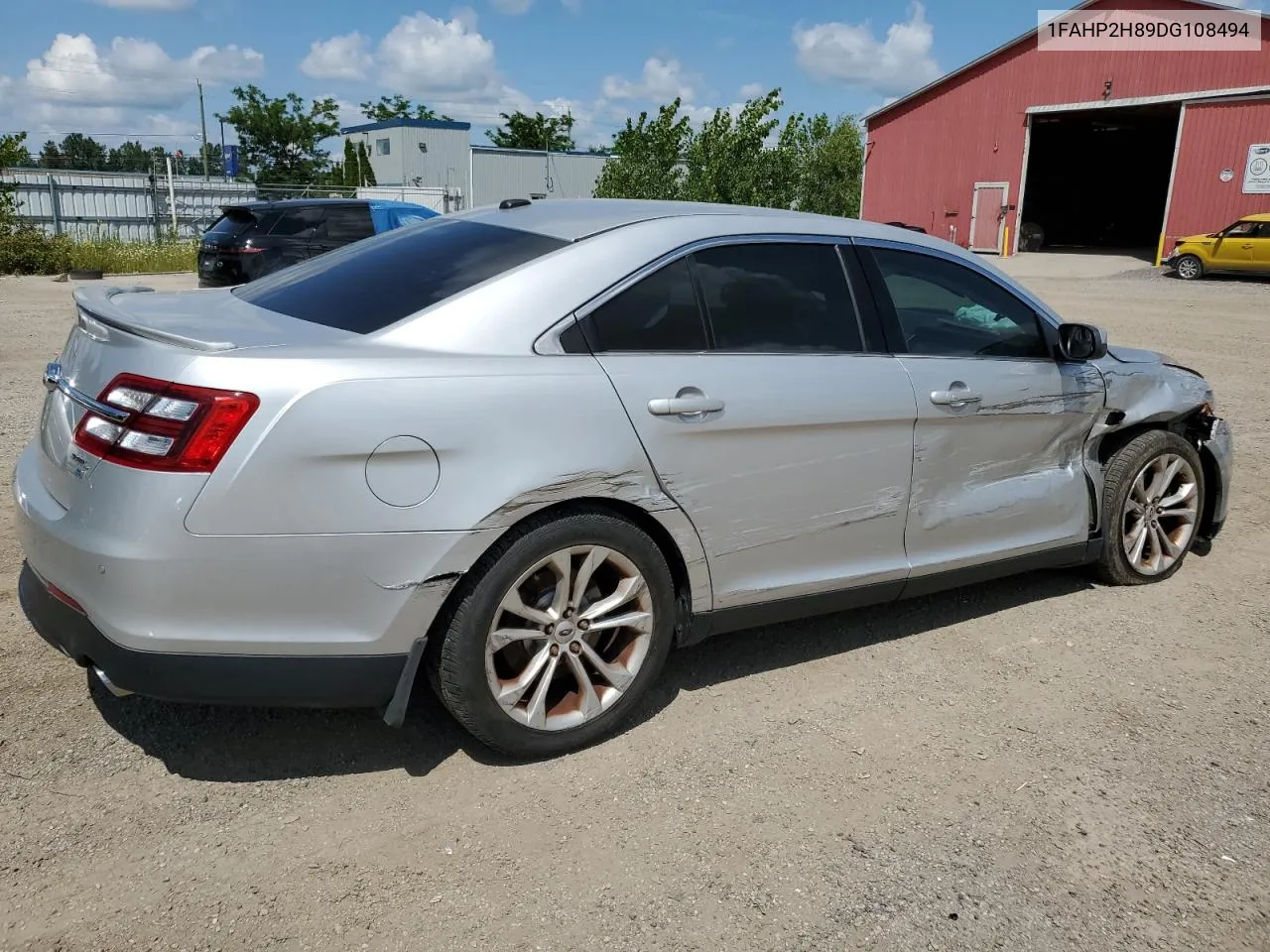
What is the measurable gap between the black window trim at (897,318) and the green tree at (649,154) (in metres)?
22.8

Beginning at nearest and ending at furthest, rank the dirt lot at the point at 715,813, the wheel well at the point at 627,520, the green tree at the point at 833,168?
the dirt lot at the point at 715,813 → the wheel well at the point at 627,520 → the green tree at the point at 833,168

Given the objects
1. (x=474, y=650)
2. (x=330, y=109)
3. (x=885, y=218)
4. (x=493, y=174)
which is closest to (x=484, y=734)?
(x=474, y=650)

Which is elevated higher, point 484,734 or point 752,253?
point 752,253

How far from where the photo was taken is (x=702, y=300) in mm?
3254

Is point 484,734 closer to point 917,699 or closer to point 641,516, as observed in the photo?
point 641,516

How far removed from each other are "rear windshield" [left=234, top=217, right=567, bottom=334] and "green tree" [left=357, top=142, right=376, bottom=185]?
57047 mm

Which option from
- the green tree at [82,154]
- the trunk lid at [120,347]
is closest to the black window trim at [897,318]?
the trunk lid at [120,347]

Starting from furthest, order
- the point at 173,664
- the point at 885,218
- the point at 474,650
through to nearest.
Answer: the point at 885,218 < the point at 474,650 < the point at 173,664

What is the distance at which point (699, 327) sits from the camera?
10.5 ft

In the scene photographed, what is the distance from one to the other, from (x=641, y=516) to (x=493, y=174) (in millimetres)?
47416

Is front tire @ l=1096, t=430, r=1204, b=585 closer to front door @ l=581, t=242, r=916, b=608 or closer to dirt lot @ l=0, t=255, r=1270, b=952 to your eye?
dirt lot @ l=0, t=255, r=1270, b=952

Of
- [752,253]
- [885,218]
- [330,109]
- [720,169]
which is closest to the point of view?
[752,253]

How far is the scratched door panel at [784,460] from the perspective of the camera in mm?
3072

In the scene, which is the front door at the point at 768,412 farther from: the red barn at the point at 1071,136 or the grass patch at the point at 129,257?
the red barn at the point at 1071,136
